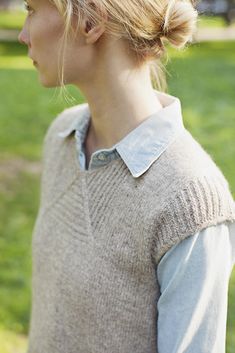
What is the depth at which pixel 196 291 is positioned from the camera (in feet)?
5.22

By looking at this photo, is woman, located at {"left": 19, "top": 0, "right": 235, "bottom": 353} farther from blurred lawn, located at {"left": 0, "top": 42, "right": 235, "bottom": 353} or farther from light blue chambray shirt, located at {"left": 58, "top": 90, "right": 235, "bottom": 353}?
blurred lawn, located at {"left": 0, "top": 42, "right": 235, "bottom": 353}

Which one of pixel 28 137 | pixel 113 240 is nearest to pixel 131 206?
pixel 113 240

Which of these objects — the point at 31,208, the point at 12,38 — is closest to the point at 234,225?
the point at 31,208

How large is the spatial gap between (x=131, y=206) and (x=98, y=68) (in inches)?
14.2

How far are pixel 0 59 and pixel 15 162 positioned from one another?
8.18 m

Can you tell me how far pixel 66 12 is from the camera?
1.71 metres

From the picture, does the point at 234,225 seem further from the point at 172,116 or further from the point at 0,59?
the point at 0,59

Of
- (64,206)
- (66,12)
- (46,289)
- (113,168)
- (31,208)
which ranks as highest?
(66,12)

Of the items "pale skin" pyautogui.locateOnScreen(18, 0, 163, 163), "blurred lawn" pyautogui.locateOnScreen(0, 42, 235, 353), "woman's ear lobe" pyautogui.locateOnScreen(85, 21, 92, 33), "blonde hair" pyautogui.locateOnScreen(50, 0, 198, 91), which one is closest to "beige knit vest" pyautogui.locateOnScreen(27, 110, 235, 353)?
"pale skin" pyautogui.locateOnScreen(18, 0, 163, 163)

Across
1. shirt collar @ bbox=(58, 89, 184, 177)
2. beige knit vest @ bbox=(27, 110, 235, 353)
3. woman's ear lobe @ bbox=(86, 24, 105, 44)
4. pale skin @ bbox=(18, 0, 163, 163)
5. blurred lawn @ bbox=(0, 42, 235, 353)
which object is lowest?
blurred lawn @ bbox=(0, 42, 235, 353)

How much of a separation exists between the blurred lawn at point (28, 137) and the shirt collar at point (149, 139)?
1.12ft

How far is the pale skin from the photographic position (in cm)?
176

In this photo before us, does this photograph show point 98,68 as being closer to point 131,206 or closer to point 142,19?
point 142,19

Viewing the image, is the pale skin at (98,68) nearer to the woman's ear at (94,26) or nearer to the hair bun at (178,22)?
the woman's ear at (94,26)
